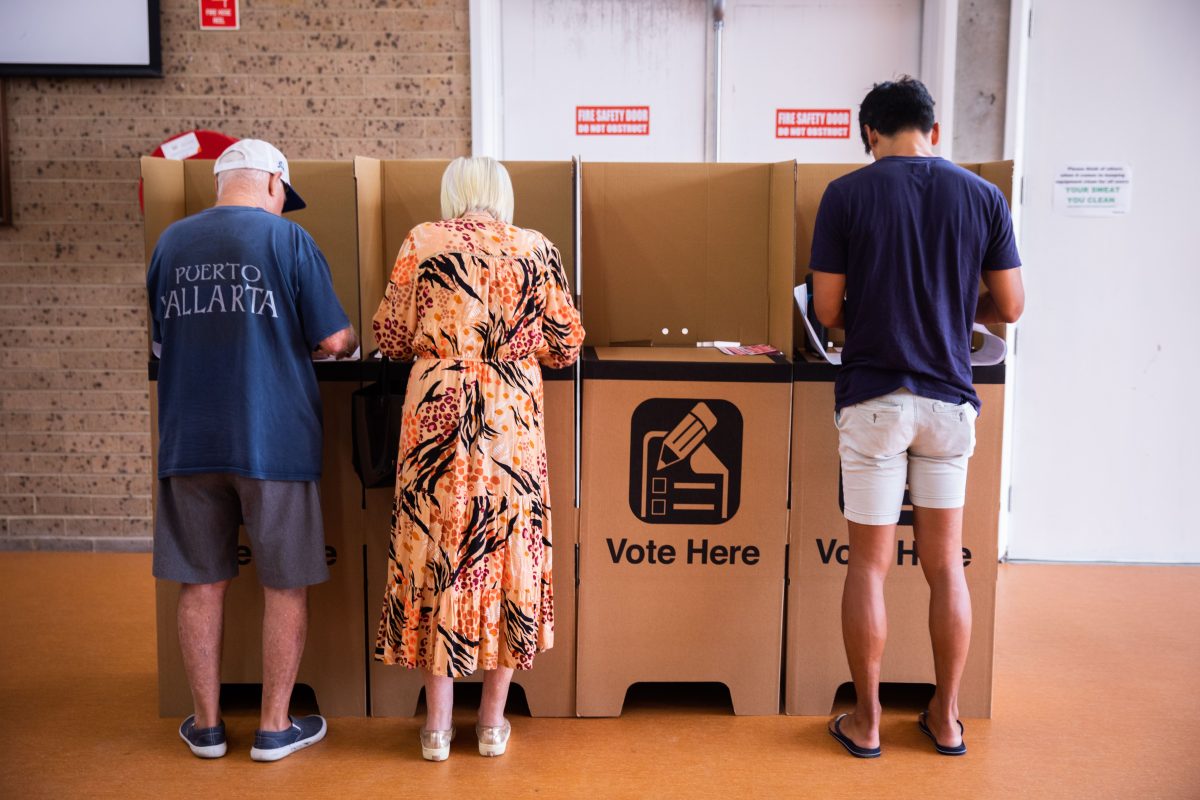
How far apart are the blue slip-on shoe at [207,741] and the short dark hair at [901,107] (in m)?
2.16

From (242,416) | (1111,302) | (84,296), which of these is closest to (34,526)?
(84,296)

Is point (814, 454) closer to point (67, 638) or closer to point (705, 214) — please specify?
point (705, 214)

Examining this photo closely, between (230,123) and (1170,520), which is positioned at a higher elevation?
(230,123)

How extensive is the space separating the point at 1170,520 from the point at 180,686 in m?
3.82

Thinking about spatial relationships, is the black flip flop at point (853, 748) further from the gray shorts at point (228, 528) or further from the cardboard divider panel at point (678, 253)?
the gray shorts at point (228, 528)

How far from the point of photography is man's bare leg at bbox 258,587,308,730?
224 cm

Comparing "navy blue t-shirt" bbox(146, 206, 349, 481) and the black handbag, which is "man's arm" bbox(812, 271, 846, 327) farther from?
"navy blue t-shirt" bbox(146, 206, 349, 481)

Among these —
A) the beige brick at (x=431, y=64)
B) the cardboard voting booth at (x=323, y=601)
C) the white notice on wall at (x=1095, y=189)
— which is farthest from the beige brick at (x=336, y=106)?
the white notice on wall at (x=1095, y=189)

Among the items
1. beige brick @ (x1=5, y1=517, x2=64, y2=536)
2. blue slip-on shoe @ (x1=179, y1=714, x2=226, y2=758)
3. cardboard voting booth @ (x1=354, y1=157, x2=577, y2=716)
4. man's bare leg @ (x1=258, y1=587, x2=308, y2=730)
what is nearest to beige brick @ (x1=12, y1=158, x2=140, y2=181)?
beige brick @ (x1=5, y1=517, x2=64, y2=536)

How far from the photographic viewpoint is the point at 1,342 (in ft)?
12.9

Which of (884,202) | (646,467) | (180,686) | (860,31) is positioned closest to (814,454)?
(646,467)

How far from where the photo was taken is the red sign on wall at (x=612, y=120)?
12.9 ft

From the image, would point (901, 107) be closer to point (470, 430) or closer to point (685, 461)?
point (685, 461)

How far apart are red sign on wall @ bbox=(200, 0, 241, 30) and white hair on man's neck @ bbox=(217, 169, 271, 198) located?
194 cm
